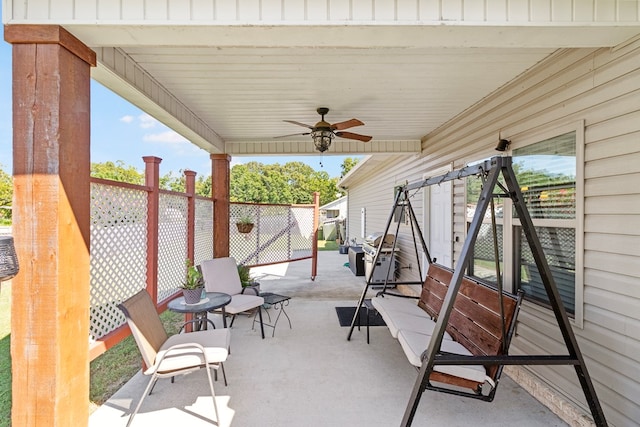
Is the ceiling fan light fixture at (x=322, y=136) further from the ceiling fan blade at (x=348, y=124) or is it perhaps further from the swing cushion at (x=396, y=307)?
the swing cushion at (x=396, y=307)

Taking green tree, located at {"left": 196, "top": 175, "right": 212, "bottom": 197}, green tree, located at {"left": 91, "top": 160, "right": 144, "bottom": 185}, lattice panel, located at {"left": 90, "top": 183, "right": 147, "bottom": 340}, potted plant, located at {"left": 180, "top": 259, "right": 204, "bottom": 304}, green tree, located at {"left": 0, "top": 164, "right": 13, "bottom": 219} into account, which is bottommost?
potted plant, located at {"left": 180, "top": 259, "right": 204, "bottom": 304}

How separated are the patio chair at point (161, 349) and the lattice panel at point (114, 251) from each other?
276 millimetres

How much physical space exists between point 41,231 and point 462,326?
3.27m

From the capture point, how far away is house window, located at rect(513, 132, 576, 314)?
2639 millimetres

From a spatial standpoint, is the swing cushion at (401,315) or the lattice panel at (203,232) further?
the lattice panel at (203,232)

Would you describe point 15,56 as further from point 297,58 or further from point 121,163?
point 121,163

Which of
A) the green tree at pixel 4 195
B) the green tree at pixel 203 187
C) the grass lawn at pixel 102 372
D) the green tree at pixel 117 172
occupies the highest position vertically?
the green tree at pixel 117 172

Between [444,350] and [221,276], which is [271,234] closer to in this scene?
[221,276]

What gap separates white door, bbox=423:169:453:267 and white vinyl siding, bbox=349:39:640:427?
6.66 feet

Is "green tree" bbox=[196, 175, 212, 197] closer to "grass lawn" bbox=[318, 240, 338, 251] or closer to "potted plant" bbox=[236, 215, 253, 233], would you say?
"grass lawn" bbox=[318, 240, 338, 251]

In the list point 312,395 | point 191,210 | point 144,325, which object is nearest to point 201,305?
point 144,325

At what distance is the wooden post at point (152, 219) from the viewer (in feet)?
11.2

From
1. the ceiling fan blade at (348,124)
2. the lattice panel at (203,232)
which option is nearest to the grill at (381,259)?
the lattice panel at (203,232)

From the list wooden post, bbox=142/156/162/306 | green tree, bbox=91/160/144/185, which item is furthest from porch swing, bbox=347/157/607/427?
green tree, bbox=91/160/144/185
